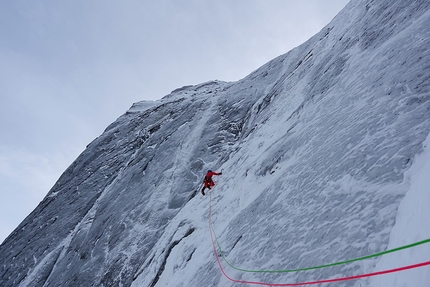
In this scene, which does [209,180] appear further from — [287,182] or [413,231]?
[413,231]

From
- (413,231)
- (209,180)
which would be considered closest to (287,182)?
(413,231)

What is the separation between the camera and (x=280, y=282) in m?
5.32

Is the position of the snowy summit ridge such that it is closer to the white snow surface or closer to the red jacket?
the white snow surface

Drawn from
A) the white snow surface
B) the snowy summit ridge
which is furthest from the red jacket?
the white snow surface

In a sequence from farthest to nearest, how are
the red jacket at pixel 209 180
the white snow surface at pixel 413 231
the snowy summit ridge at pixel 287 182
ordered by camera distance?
the red jacket at pixel 209 180 < the snowy summit ridge at pixel 287 182 < the white snow surface at pixel 413 231

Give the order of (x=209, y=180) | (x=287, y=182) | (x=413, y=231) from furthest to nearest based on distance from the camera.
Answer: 1. (x=209, y=180)
2. (x=287, y=182)
3. (x=413, y=231)

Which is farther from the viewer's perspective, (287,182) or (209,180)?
(209,180)

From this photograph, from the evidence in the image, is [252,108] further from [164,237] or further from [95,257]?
[95,257]

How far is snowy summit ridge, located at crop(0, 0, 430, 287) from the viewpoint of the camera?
5094 millimetres

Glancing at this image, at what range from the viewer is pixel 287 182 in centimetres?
766

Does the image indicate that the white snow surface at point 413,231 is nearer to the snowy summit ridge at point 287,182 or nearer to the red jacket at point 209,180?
the snowy summit ridge at point 287,182

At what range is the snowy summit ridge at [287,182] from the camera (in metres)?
Result: 5.09

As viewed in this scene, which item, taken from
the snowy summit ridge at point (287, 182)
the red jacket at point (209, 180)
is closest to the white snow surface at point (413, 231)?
the snowy summit ridge at point (287, 182)

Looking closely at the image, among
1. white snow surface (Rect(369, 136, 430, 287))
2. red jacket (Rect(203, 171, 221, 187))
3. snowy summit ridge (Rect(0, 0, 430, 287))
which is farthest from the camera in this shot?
red jacket (Rect(203, 171, 221, 187))
